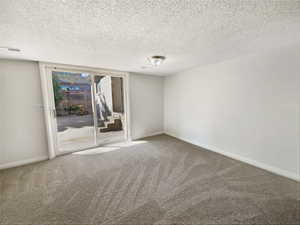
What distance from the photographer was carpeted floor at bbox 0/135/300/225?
1.39 meters

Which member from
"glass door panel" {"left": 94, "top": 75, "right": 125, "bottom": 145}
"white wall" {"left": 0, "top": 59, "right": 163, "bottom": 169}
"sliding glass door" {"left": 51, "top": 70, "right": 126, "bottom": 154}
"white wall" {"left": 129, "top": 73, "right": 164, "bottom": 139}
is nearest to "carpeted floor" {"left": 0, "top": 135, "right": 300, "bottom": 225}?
"white wall" {"left": 0, "top": 59, "right": 163, "bottom": 169}

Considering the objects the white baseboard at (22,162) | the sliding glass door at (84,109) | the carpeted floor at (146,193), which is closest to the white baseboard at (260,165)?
the carpeted floor at (146,193)

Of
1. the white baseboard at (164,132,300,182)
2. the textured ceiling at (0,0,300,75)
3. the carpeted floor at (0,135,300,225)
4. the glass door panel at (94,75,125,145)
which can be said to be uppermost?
the textured ceiling at (0,0,300,75)

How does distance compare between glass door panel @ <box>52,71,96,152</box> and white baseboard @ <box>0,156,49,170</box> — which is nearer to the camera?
white baseboard @ <box>0,156,49,170</box>

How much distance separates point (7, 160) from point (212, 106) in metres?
4.33

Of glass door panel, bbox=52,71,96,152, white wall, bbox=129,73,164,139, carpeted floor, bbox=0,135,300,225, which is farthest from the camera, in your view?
white wall, bbox=129,73,164,139

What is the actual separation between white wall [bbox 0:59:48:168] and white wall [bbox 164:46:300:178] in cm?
351

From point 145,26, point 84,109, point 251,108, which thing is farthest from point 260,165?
point 84,109

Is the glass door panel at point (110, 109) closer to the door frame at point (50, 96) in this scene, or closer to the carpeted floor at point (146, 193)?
the door frame at point (50, 96)

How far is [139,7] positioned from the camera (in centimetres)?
110

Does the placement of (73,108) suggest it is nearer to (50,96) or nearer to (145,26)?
(50,96)

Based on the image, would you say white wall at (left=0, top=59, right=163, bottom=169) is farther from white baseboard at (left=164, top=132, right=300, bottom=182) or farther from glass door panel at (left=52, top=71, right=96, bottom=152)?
white baseboard at (left=164, top=132, right=300, bottom=182)

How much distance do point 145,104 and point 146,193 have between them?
2.71 meters

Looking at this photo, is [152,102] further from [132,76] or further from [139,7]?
[139,7]
